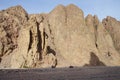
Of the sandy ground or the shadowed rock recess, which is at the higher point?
the shadowed rock recess

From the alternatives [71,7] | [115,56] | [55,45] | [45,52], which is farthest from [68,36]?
[45,52]

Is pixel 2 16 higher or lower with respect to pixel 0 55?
higher

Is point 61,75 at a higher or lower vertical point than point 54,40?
lower

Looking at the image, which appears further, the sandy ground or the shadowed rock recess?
the shadowed rock recess

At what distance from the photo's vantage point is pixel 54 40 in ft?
549

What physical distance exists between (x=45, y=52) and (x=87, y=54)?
45800mm

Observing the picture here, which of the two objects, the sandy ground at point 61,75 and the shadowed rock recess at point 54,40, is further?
the shadowed rock recess at point 54,40

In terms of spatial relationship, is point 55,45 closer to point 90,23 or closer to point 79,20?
point 79,20

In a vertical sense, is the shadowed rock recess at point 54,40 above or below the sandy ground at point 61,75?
above

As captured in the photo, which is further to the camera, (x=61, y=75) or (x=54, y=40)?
(x=54, y=40)

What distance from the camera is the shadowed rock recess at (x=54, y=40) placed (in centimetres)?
11806

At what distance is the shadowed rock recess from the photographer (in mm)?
118062

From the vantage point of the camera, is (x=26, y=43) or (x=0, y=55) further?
(x=0, y=55)

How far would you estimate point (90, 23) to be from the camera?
190 meters
